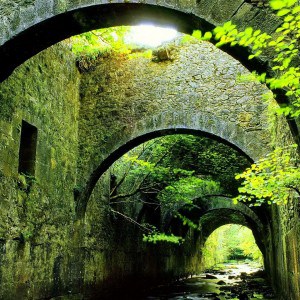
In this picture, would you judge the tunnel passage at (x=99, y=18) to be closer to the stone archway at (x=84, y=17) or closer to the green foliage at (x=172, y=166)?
the stone archway at (x=84, y=17)

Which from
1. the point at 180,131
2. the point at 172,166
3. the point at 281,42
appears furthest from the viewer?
the point at 172,166

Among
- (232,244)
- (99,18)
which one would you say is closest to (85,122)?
(99,18)

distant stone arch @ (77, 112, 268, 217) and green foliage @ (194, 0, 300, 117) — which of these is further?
distant stone arch @ (77, 112, 268, 217)

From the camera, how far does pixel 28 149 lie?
679 cm

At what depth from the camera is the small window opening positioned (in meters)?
6.72

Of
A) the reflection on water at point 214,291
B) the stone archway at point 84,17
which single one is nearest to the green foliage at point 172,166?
the reflection on water at point 214,291

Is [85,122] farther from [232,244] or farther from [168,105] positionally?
[232,244]

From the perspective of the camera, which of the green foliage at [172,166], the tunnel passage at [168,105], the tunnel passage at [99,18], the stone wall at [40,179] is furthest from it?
the green foliage at [172,166]

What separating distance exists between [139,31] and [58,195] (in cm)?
412

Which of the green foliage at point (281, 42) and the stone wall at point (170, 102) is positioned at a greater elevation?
the stone wall at point (170, 102)

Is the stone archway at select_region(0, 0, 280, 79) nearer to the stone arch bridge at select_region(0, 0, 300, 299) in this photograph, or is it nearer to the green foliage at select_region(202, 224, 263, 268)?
the stone arch bridge at select_region(0, 0, 300, 299)

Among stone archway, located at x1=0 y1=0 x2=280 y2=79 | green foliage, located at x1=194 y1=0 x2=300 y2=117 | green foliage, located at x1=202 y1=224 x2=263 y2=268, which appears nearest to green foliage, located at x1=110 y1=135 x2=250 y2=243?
stone archway, located at x1=0 y1=0 x2=280 y2=79

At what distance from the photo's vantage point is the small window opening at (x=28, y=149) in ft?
22.1

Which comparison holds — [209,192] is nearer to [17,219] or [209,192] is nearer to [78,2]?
[17,219]
